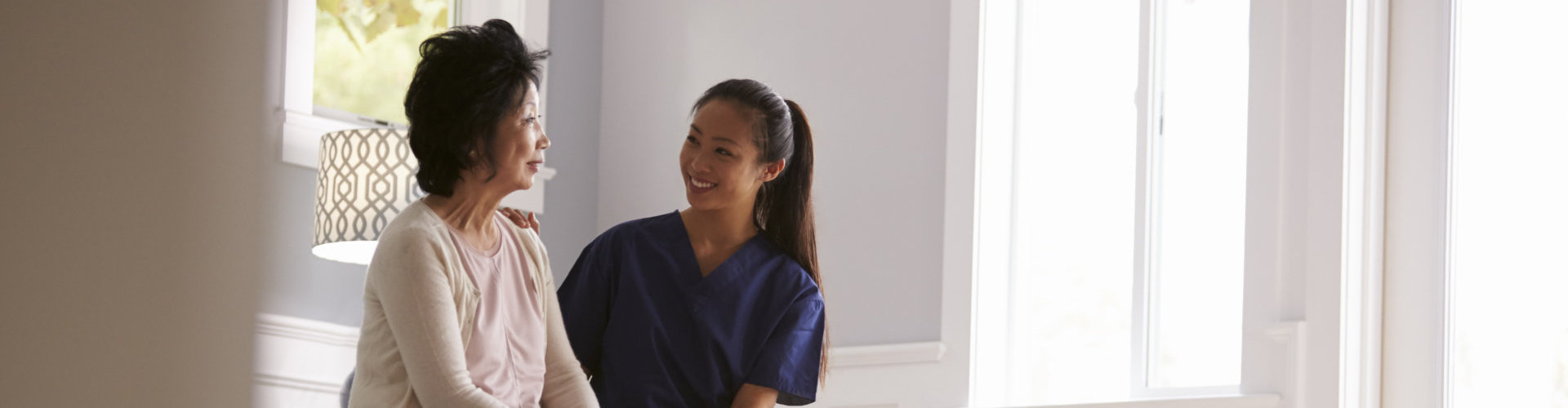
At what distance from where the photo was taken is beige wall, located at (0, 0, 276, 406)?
17cm

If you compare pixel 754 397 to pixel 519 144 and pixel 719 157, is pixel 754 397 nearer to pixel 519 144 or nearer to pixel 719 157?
pixel 719 157

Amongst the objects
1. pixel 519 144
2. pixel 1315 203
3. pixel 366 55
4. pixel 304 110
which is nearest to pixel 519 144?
pixel 519 144

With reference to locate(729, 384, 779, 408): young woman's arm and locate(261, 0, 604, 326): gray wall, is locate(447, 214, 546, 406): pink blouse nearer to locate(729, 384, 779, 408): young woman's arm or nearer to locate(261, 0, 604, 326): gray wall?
locate(729, 384, 779, 408): young woman's arm

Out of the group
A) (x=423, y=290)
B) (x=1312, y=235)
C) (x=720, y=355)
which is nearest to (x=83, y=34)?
(x=423, y=290)

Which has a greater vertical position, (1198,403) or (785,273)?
(785,273)

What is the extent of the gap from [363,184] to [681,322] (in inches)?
20.4

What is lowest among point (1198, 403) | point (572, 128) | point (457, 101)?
point (1198, 403)

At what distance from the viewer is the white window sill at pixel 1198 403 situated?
2.74 meters

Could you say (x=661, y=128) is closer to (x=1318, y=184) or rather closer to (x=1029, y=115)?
(x=1029, y=115)

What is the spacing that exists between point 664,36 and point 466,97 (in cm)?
229

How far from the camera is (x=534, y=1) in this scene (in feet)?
10.2

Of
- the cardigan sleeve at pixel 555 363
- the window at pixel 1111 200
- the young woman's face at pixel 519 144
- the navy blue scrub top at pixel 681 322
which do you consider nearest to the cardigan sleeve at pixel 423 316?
the young woman's face at pixel 519 144

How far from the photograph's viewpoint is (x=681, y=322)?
174cm

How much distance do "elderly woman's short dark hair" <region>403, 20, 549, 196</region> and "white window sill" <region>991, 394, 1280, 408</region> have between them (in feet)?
6.16
